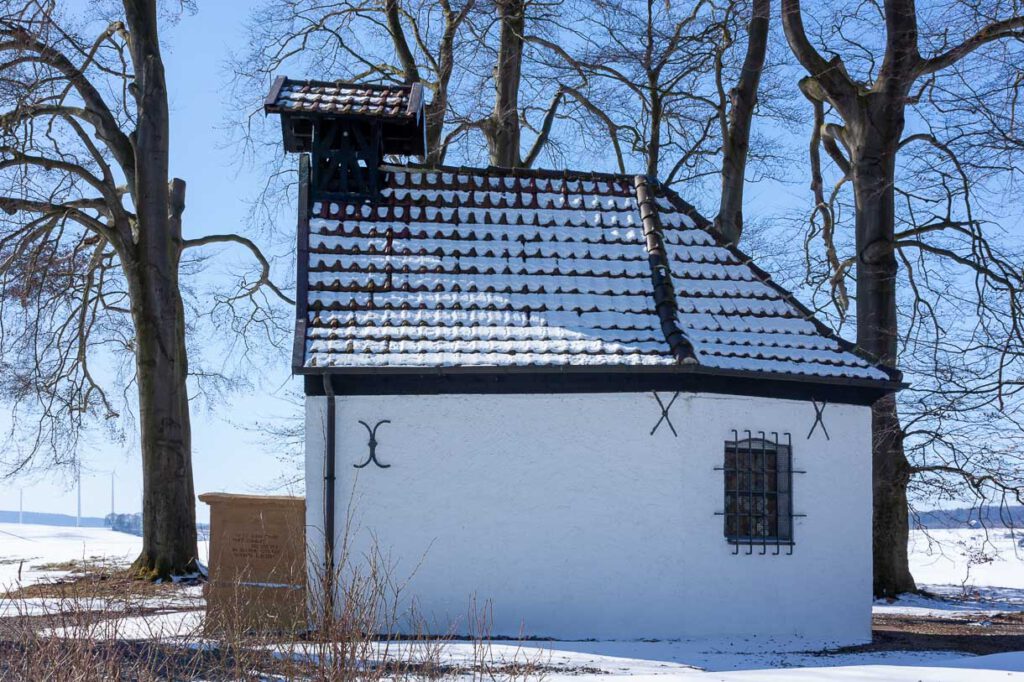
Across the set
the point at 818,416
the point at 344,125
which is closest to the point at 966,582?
the point at 818,416

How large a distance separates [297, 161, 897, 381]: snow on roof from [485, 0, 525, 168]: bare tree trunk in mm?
5822

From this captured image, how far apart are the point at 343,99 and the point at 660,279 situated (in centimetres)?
477

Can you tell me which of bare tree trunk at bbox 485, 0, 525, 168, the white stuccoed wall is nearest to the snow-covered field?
the white stuccoed wall

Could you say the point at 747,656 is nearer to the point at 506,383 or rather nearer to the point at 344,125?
the point at 506,383

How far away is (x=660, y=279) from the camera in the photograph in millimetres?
12797

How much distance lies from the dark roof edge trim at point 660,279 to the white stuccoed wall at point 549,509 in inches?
22.5

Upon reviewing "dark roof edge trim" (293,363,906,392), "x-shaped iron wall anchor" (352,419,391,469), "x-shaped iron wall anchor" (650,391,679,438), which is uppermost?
"dark roof edge trim" (293,363,906,392)

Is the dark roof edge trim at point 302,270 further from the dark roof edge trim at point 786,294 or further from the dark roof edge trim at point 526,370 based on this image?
the dark roof edge trim at point 786,294

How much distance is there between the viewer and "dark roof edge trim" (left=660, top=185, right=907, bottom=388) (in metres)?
13.1

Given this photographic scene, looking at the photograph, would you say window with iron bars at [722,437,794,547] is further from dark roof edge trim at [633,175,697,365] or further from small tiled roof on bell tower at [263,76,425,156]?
small tiled roof on bell tower at [263,76,425,156]

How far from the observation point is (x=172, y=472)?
17688 millimetres

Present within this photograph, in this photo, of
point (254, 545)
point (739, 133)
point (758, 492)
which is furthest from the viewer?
point (739, 133)

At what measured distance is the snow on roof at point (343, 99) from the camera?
13945 mm

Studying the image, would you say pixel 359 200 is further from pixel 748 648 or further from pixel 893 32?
pixel 893 32
